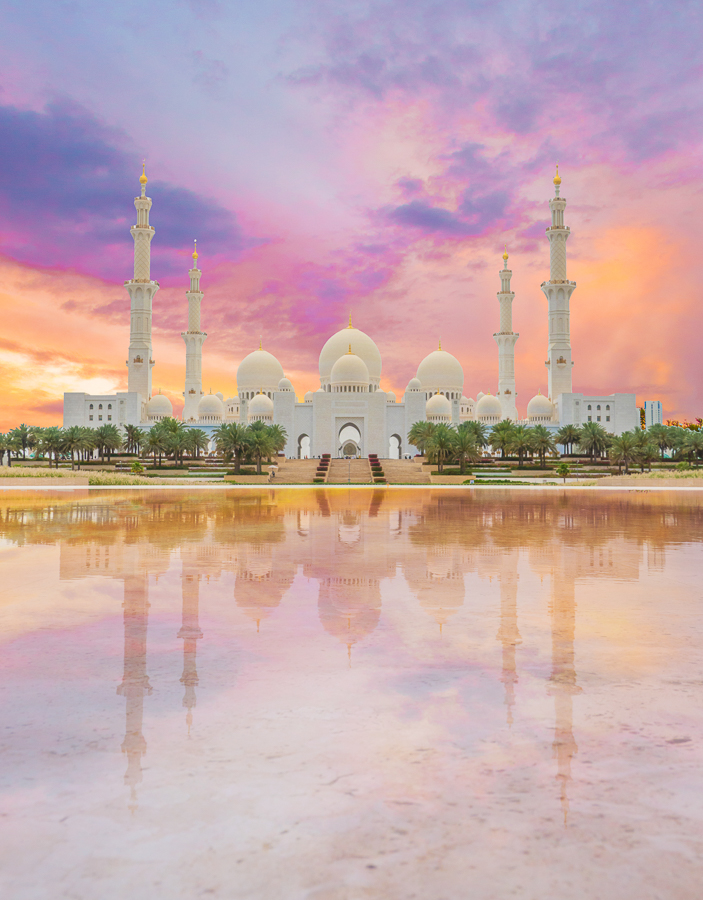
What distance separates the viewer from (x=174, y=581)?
780 cm

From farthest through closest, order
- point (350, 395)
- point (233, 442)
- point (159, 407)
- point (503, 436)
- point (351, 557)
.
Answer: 1. point (159, 407)
2. point (350, 395)
3. point (503, 436)
4. point (233, 442)
5. point (351, 557)

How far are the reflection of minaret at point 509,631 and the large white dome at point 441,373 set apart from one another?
238 feet

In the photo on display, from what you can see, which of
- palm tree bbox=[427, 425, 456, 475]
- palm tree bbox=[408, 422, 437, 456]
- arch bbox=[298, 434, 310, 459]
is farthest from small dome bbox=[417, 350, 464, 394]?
palm tree bbox=[427, 425, 456, 475]

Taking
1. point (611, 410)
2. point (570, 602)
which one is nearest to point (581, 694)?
point (570, 602)

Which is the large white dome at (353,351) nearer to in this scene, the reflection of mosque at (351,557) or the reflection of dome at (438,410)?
the reflection of dome at (438,410)

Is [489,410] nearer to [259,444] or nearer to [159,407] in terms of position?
[159,407]

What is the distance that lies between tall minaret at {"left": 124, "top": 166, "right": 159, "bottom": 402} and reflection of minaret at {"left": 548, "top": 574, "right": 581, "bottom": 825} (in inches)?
2836

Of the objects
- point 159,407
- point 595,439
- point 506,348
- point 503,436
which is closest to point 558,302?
point 506,348

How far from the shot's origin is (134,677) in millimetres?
4461

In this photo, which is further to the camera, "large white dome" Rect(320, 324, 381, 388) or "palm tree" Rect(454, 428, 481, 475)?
"large white dome" Rect(320, 324, 381, 388)

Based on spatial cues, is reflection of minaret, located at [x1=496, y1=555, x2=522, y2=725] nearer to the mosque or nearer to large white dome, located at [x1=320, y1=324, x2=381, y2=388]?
the mosque

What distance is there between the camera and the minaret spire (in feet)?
234

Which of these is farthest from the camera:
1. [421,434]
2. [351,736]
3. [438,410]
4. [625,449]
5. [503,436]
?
[438,410]

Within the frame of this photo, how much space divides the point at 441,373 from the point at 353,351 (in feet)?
39.6
